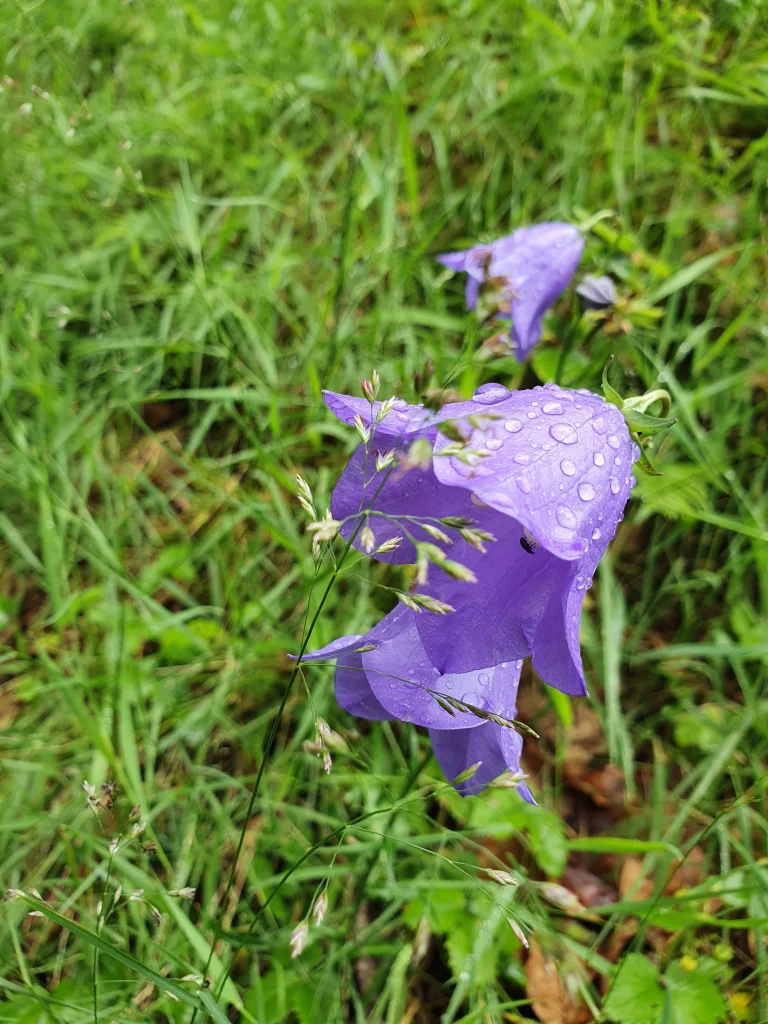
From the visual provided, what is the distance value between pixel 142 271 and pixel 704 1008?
2.13 meters

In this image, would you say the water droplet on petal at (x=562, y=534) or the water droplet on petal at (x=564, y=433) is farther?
the water droplet on petal at (x=564, y=433)

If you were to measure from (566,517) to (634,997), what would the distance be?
922mm


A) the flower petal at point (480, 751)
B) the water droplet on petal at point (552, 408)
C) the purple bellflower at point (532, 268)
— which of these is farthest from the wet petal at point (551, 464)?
the purple bellflower at point (532, 268)

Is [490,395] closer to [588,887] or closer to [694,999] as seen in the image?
[694,999]

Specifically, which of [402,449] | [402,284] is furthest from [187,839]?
[402,284]

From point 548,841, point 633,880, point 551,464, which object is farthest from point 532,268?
point 633,880

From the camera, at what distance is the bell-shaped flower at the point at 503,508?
0.72 metres

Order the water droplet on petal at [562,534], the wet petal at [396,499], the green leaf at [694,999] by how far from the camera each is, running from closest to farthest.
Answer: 1. the water droplet on petal at [562,534]
2. the wet petal at [396,499]
3. the green leaf at [694,999]

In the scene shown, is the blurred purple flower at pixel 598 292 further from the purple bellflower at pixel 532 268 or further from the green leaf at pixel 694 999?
the green leaf at pixel 694 999

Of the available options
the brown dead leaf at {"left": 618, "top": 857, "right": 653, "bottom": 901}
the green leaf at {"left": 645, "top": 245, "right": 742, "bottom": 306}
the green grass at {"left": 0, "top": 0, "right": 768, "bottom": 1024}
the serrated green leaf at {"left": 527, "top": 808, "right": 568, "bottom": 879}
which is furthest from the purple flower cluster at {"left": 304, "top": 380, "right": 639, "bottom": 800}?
the green leaf at {"left": 645, "top": 245, "right": 742, "bottom": 306}

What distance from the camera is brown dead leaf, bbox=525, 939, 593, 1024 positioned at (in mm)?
1303

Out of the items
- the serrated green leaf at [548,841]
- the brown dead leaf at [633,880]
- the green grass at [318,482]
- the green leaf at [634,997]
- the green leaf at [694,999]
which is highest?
the green grass at [318,482]

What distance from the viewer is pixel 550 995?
4.30 feet

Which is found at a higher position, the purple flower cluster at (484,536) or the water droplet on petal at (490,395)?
the water droplet on petal at (490,395)
